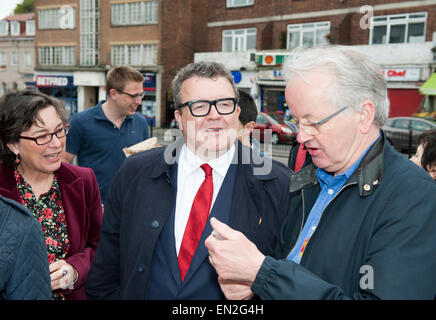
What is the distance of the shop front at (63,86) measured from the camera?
115ft

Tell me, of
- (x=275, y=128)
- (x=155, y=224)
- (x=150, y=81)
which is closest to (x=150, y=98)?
(x=150, y=81)

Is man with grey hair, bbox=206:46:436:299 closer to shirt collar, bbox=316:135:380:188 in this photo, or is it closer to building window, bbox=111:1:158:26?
shirt collar, bbox=316:135:380:188

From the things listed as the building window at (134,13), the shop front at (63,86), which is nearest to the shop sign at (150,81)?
the building window at (134,13)

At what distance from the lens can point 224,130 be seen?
7.88ft

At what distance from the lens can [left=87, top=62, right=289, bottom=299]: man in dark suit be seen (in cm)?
216

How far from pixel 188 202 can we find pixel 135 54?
102ft

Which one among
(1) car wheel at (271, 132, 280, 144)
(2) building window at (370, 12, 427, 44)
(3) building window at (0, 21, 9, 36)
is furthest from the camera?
(3) building window at (0, 21, 9, 36)

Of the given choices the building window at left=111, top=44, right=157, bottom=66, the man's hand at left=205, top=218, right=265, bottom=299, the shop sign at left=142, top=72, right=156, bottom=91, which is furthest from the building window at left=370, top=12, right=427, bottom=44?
the man's hand at left=205, top=218, right=265, bottom=299

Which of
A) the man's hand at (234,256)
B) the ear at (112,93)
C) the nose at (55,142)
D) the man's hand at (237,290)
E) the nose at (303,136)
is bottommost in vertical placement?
the man's hand at (237,290)

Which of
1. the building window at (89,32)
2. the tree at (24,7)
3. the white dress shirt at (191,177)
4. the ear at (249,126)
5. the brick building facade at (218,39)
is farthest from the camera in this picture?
the tree at (24,7)

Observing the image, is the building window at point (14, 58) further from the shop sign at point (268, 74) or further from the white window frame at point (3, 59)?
the shop sign at point (268, 74)

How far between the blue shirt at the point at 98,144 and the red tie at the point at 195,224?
250 cm

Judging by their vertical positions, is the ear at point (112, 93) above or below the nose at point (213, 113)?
above

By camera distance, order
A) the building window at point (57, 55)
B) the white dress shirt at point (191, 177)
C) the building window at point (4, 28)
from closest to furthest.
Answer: the white dress shirt at point (191, 177), the building window at point (57, 55), the building window at point (4, 28)
